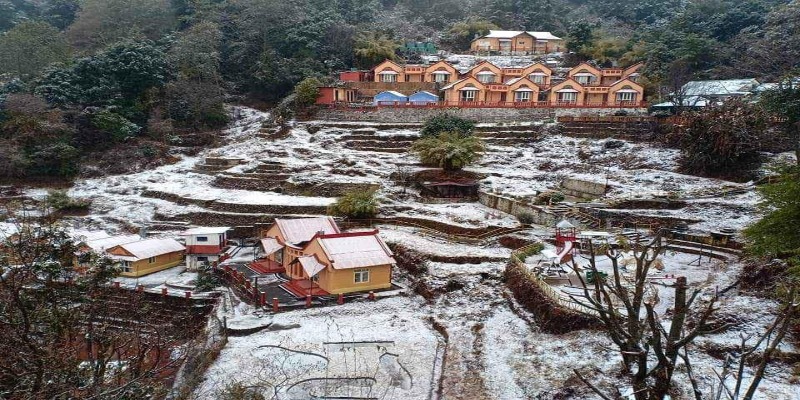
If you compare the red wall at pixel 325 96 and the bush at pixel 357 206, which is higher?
the red wall at pixel 325 96

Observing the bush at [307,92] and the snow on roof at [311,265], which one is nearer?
the snow on roof at [311,265]

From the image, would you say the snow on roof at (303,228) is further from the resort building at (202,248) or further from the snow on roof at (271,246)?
the resort building at (202,248)

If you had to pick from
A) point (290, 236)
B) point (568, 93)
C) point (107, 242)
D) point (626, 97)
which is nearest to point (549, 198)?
Result: point (290, 236)

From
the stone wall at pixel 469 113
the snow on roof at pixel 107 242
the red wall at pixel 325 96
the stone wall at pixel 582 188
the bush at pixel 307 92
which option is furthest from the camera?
the red wall at pixel 325 96

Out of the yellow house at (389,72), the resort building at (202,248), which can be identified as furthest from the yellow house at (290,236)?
the yellow house at (389,72)

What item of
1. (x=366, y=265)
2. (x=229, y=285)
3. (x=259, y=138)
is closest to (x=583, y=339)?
(x=366, y=265)

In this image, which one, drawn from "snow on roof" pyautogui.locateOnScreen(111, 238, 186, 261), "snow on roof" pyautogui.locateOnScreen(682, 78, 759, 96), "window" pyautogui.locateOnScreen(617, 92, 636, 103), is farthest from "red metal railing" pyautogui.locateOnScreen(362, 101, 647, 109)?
"snow on roof" pyautogui.locateOnScreen(111, 238, 186, 261)
